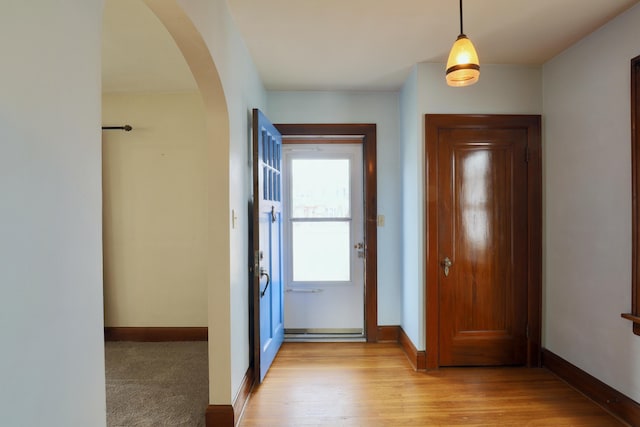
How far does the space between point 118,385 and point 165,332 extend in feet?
2.80

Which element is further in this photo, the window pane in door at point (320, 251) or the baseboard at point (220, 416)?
the window pane in door at point (320, 251)

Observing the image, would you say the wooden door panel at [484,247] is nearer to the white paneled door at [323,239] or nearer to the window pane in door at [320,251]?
the white paneled door at [323,239]

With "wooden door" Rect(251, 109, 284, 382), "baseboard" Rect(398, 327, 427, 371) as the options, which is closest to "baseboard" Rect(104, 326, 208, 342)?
"wooden door" Rect(251, 109, 284, 382)

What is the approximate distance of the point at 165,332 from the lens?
3.36 metres

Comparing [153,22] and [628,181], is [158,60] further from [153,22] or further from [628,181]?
[628,181]

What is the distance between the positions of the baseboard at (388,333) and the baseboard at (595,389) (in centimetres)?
126

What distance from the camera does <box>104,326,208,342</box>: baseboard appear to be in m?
3.36

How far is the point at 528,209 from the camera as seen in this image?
2.78m

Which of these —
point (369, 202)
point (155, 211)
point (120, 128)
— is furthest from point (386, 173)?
point (120, 128)

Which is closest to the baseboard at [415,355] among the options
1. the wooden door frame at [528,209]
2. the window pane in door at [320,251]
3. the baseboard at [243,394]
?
the wooden door frame at [528,209]

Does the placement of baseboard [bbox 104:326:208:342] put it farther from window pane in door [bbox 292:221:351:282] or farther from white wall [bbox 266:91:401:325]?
white wall [bbox 266:91:401:325]

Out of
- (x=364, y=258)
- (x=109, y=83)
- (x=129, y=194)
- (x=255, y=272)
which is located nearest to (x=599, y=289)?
(x=364, y=258)

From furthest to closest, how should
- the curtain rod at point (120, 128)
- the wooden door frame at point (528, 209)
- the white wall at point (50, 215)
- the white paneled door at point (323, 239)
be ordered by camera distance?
1. the white paneled door at point (323, 239)
2. the curtain rod at point (120, 128)
3. the wooden door frame at point (528, 209)
4. the white wall at point (50, 215)

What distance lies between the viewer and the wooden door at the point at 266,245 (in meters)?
2.39
